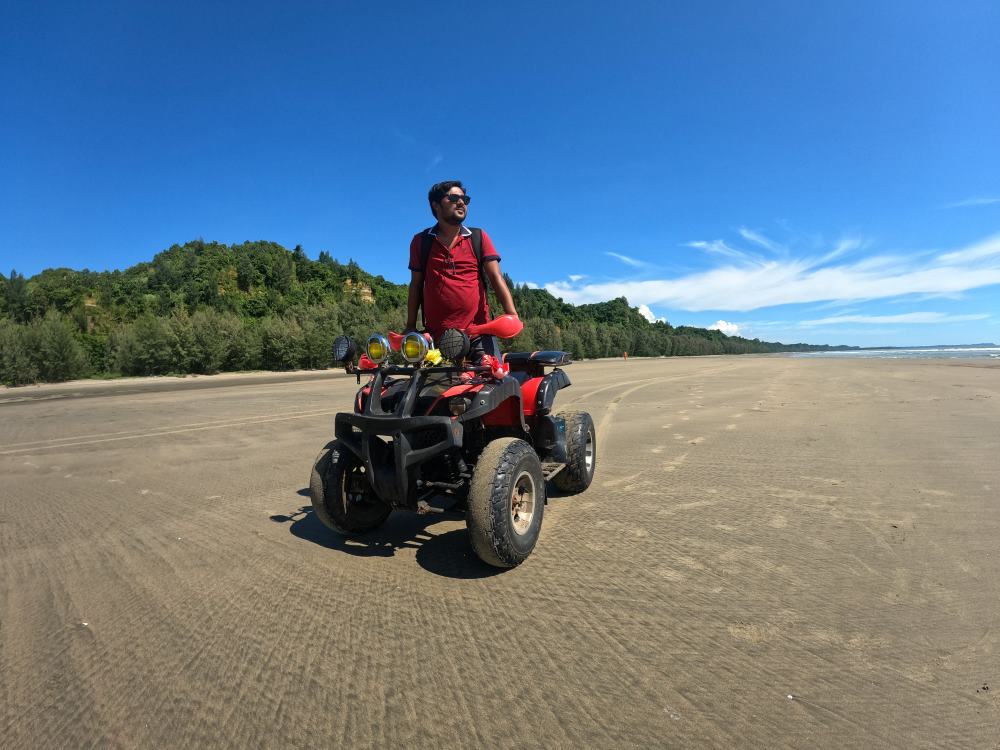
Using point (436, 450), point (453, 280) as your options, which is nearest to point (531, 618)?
point (436, 450)

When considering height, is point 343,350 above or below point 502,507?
above

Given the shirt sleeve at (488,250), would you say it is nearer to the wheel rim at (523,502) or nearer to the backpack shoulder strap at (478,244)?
the backpack shoulder strap at (478,244)

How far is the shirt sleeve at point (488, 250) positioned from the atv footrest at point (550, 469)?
168 centimetres

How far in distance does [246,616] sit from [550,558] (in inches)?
67.2

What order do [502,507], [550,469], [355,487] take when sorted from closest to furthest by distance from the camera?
[502,507] < [355,487] < [550,469]

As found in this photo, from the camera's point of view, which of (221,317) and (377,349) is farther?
(221,317)

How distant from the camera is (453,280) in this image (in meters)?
3.62

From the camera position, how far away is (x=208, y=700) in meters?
1.84

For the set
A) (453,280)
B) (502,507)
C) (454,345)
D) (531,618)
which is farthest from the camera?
(453,280)

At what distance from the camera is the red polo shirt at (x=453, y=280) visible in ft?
11.9

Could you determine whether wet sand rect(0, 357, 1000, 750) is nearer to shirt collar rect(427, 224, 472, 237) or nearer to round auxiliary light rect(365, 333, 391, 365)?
A: round auxiliary light rect(365, 333, 391, 365)

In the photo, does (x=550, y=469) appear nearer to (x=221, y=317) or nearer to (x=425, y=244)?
(x=425, y=244)

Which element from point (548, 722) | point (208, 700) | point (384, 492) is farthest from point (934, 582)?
point (208, 700)

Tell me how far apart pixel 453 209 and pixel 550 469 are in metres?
2.11
